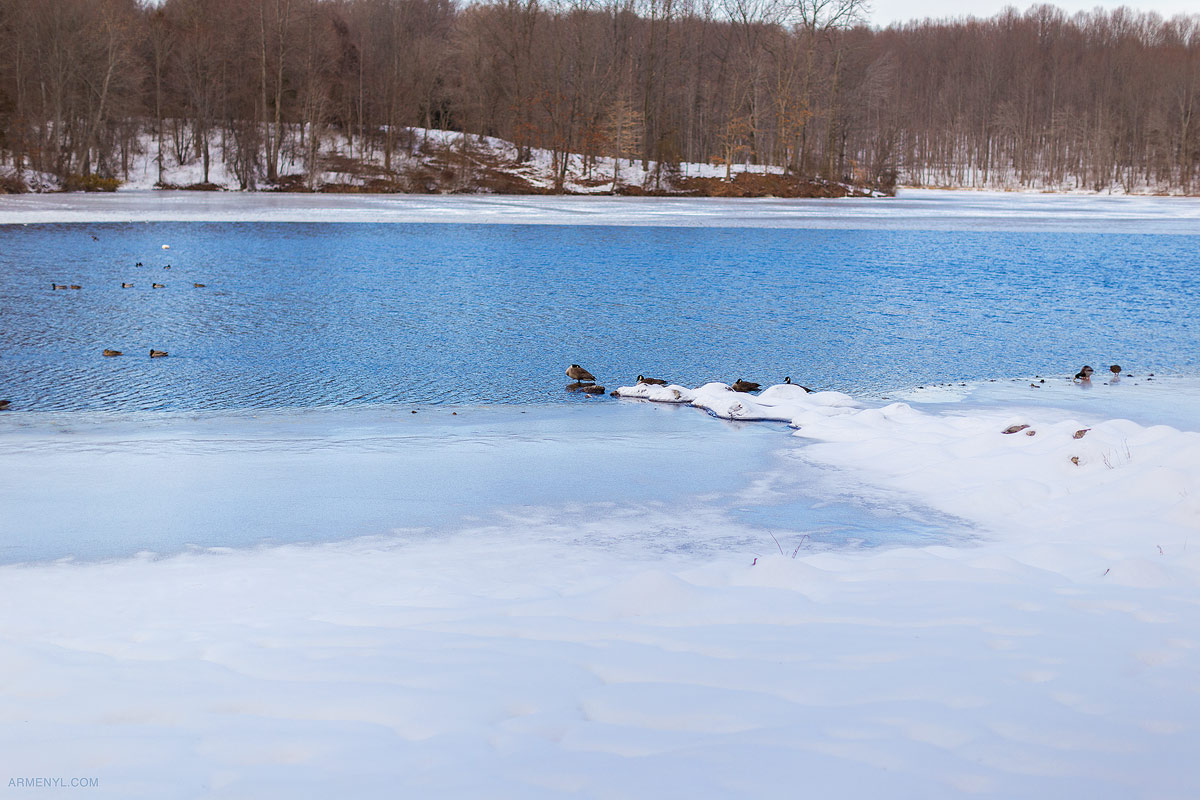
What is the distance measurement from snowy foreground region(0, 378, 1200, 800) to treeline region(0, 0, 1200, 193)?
1857 inches

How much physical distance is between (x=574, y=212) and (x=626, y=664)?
109ft

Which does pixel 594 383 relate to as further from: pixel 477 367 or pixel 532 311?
pixel 532 311

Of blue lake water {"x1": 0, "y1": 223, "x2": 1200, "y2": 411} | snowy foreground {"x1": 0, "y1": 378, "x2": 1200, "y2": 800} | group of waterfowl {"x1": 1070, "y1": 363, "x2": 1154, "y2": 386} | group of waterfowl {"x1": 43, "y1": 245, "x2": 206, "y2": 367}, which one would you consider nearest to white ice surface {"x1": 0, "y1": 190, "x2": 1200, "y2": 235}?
blue lake water {"x1": 0, "y1": 223, "x2": 1200, "y2": 411}

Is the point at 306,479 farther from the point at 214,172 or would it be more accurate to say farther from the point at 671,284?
the point at 214,172

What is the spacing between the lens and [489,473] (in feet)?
20.9

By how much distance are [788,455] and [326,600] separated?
150 inches

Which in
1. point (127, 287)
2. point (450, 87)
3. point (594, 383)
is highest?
point (450, 87)

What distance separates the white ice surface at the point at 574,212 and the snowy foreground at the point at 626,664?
86.0 feet

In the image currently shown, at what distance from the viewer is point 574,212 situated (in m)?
35.8

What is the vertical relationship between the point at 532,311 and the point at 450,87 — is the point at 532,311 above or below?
below

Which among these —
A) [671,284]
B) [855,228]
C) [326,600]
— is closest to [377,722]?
[326,600]

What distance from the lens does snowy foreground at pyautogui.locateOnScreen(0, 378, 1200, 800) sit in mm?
2656

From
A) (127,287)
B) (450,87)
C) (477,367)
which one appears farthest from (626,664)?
(450,87)

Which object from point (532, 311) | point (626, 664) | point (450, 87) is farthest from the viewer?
point (450, 87)
